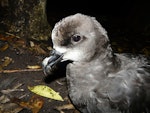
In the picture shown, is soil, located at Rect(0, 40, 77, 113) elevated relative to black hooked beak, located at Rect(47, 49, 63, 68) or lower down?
lower down

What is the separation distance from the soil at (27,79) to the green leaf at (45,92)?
0.04m

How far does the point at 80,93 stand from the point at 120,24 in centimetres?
352

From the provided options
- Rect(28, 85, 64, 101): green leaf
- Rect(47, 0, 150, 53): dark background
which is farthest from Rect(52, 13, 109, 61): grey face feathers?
Rect(47, 0, 150, 53): dark background

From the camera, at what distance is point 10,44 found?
14.1 feet

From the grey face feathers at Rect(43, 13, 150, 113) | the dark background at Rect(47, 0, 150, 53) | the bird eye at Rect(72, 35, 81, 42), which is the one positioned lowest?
the dark background at Rect(47, 0, 150, 53)

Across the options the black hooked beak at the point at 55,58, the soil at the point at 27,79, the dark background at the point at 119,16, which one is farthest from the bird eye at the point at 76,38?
the dark background at the point at 119,16

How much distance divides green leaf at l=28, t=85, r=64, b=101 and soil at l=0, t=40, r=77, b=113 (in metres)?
0.04

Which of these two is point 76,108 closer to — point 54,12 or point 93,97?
point 93,97

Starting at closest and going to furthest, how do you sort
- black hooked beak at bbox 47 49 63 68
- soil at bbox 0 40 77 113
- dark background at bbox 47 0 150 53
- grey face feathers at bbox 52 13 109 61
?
grey face feathers at bbox 52 13 109 61 < black hooked beak at bbox 47 49 63 68 < soil at bbox 0 40 77 113 < dark background at bbox 47 0 150 53

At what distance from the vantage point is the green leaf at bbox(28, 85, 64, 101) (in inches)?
142

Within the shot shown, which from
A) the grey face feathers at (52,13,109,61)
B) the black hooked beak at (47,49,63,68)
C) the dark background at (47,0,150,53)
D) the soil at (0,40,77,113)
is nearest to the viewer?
the grey face feathers at (52,13,109,61)

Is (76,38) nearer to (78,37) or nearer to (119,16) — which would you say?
(78,37)

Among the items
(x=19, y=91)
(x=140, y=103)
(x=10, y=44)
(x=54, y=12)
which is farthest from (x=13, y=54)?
(x=54, y=12)

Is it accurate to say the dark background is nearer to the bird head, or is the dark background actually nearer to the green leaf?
the green leaf
